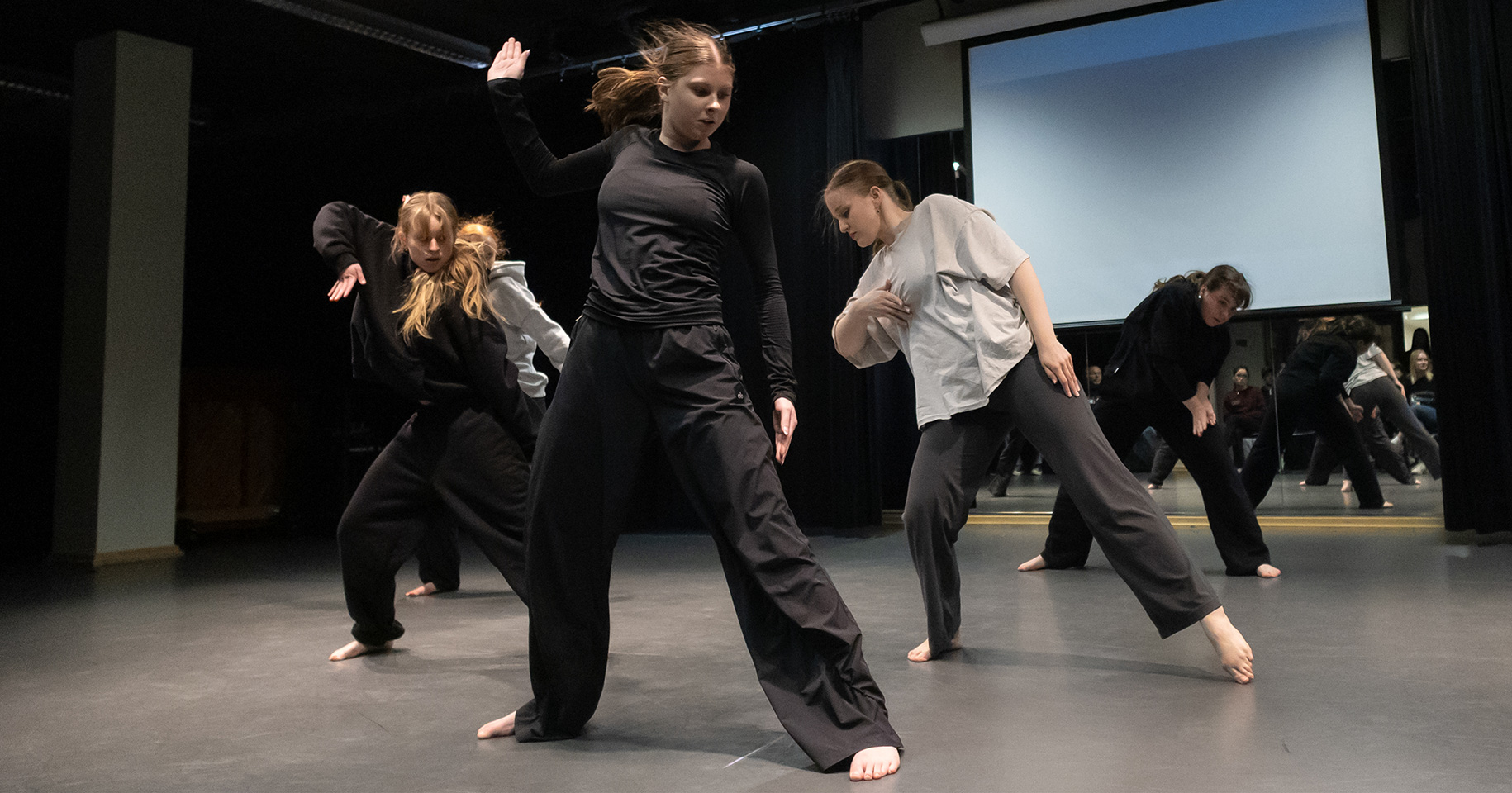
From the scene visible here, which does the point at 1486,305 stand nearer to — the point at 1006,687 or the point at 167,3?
the point at 1006,687

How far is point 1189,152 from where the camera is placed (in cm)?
582

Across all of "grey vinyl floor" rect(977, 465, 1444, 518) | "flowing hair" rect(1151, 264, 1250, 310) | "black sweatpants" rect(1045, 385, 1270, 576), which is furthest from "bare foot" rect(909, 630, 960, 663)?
"grey vinyl floor" rect(977, 465, 1444, 518)

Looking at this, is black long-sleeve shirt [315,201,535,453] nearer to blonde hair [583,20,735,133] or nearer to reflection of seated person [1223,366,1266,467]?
blonde hair [583,20,735,133]

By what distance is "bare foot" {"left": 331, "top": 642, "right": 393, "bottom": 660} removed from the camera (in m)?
2.82

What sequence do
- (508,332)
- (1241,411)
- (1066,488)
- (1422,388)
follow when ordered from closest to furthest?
(1066,488) < (508,332) < (1422,388) < (1241,411)

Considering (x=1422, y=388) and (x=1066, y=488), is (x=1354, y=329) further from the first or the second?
(x=1066, y=488)

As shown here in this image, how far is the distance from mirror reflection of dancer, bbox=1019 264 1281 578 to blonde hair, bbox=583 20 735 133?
2309 mm

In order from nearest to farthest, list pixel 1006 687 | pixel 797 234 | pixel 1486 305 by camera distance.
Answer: pixel 1006 687, pixel 1486 305, pixel 797 234

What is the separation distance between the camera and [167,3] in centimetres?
607

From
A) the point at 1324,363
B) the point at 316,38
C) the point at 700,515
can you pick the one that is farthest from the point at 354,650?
the point at 316,38

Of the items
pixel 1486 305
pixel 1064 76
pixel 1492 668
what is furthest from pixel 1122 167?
pixel 1492 668

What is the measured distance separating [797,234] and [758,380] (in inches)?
39.2

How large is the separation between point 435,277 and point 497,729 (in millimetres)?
1290

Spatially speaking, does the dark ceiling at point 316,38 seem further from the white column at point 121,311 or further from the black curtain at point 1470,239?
the black curtain at point 1470,239
